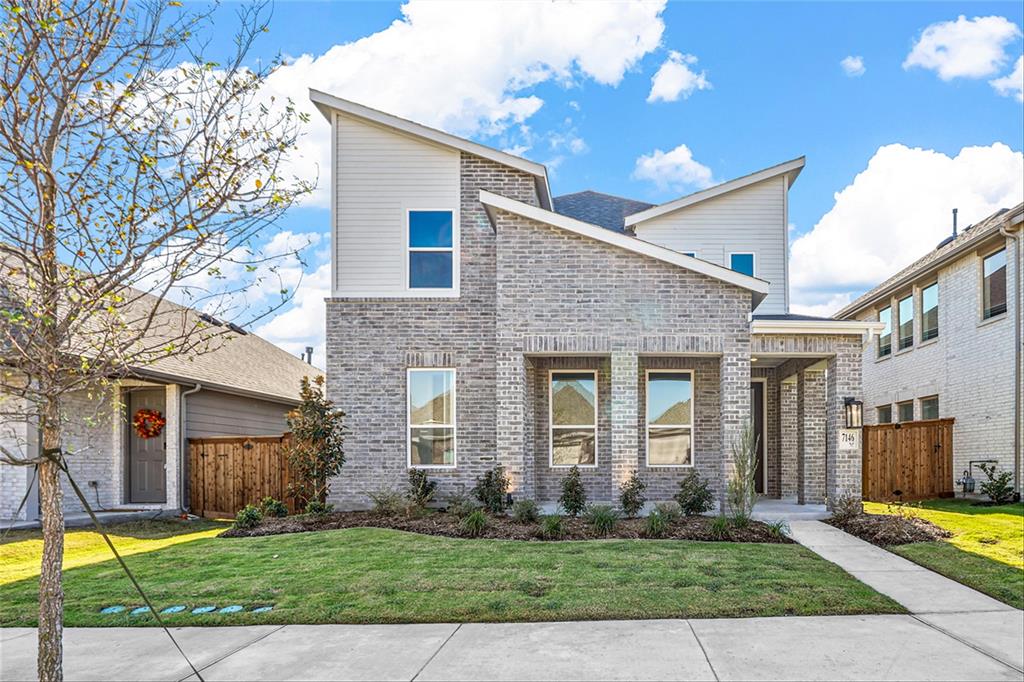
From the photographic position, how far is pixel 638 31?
12.7 metres

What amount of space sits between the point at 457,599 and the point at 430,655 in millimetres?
1432

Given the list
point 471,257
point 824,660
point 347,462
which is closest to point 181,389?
point 347,462

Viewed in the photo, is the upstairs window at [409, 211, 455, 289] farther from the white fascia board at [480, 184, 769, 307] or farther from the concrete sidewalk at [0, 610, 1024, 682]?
the concrete sidewalk at [0, 610, 1024, 682]

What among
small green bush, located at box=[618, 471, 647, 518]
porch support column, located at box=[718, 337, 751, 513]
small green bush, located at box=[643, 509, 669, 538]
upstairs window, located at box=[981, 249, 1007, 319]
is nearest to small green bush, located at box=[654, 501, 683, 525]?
small green bush, located at box=[643, 509, 669, 538]

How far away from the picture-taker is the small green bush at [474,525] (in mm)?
10195

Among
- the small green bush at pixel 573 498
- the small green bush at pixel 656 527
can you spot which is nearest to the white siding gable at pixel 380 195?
the small green bush at pixel 573 498

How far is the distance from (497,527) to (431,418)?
3225 mm

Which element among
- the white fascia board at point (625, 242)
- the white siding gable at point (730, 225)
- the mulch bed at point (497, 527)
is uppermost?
the white siding gable at point (730, 225)

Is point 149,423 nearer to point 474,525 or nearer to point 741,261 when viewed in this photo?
point 474,525

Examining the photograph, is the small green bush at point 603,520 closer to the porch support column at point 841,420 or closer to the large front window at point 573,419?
the large front window at point 573,419

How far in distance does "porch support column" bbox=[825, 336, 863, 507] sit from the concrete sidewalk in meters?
6.01

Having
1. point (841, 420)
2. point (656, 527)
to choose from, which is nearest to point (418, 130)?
point (656, 527)

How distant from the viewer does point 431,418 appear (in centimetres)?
1316

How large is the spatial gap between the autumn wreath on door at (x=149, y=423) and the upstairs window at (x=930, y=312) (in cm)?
1847
